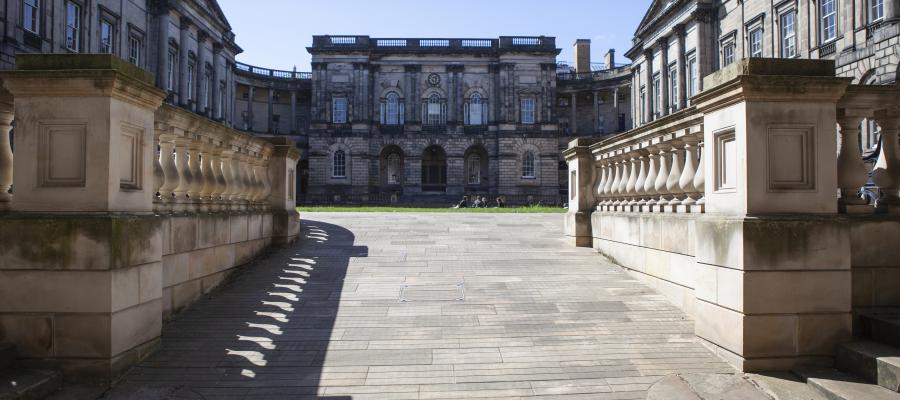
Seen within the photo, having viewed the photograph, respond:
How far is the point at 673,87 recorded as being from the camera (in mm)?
42781

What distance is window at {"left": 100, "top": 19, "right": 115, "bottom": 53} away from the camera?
30.8m

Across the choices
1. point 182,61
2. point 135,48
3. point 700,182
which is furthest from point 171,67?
point 700,182

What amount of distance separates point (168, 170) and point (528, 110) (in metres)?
50.8

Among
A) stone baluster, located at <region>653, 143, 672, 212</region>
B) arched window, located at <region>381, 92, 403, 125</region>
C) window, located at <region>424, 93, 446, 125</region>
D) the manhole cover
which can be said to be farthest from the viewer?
window, located at <region>424, 93, 446, 125</region>

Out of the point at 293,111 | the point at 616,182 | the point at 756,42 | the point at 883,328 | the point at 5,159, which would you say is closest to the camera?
the point at 883,328

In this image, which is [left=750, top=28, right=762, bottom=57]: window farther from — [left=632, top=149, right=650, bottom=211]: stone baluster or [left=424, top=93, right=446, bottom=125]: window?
[left=424, top=93, right=446, bottom=125]: window

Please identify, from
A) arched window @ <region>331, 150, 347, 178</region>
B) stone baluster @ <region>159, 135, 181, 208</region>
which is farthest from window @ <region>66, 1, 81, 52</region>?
stone baluster @ <region>159, 135, 181, 208</region>

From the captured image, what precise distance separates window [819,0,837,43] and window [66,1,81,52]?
35545 mm

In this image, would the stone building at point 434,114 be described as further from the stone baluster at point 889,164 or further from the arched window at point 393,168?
the stone baluster at point 889,164

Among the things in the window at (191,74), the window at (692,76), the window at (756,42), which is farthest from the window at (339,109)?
the window at (756,42)

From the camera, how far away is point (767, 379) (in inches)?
175

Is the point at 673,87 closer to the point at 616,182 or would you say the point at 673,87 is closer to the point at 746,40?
the point at 746,40

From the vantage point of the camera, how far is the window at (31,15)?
24672 millimetres

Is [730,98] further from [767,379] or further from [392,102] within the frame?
[392,102]
